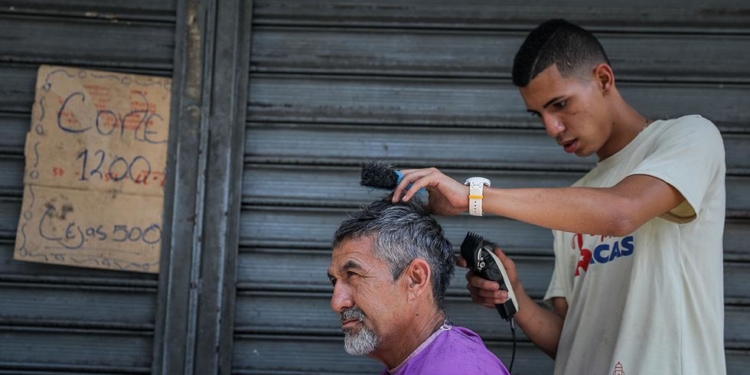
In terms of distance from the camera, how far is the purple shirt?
261cm

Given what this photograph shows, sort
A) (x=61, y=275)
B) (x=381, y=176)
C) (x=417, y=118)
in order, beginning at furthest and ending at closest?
1. (x=417, y=118)
2. (x=61, y=275)
3. (x=381, y=176)

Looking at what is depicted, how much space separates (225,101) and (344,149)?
23.9 inches

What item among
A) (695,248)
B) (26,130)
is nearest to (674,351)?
(695,248)

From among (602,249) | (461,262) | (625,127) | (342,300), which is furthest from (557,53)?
(342,300)

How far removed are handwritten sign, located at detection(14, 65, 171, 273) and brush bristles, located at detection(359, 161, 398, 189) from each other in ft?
5.62

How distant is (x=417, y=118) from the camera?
14.1 ft

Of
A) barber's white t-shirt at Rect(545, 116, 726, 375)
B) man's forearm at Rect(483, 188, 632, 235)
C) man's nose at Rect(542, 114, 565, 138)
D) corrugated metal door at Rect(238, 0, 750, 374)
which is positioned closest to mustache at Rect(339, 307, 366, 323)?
man's forearm at Rect(483, 188, 632, 235)

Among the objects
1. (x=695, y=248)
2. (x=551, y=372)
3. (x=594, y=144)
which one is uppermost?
(x=594, y=144)

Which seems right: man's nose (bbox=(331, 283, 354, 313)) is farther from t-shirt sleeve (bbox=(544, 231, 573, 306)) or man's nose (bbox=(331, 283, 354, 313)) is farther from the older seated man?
Answer: t-shirt sleeve (bbox=(544, 231, 573, 306))

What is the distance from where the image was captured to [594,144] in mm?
3213

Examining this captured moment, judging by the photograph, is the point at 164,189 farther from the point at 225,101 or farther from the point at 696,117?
the point at 696,117

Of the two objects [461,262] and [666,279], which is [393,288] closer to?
[461,262]

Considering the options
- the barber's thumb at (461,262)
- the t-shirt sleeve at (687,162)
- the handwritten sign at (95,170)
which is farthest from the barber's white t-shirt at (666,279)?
the handwritten sign at (95,170)

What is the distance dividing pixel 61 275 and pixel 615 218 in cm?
267
